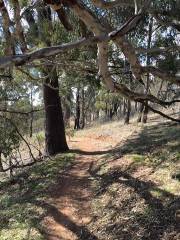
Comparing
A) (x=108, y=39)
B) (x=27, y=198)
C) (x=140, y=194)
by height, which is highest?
(x=108, y=39)

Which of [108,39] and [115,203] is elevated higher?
[108,39]

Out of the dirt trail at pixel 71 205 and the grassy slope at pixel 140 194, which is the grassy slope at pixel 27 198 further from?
the grassy slope at pixel 140 194

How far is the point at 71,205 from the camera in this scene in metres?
10.0

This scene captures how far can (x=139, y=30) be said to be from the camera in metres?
10.9

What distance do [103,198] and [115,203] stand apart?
2.11ft

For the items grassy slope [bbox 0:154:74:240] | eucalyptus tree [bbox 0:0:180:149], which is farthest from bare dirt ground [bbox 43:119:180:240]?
eucalyptus tree [bbox 0:0:180:149]

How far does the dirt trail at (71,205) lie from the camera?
8656 millimetres

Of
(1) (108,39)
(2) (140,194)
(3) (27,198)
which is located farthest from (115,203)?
(1) (108,39)

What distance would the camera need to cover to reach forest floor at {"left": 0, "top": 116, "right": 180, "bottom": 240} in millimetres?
7977

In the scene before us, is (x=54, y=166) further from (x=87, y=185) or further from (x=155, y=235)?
(x=155, y=235)

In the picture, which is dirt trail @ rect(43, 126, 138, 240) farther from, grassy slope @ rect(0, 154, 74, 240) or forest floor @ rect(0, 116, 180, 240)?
grassy slope @ rect(0, 154, 74, 240)

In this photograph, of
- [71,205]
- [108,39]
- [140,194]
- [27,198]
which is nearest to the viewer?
[108,39]

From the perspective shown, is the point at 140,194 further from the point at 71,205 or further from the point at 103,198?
the point at 71,205

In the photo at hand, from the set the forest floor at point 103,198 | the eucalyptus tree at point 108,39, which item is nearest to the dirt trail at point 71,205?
the forest floor at point 103,198
